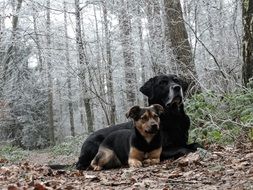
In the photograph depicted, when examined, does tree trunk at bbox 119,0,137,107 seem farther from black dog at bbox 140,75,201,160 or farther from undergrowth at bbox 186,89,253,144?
black dog at bbox 140,75,201,160

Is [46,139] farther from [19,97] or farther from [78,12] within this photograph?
[78,12]

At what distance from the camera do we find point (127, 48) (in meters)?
20.8

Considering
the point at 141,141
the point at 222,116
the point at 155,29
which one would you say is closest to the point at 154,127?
the point at 141,141

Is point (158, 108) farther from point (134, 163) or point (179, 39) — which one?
point (179, 39)

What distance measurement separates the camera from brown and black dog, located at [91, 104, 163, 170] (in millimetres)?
7000

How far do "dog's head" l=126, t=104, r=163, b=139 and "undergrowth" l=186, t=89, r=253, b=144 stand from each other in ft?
3.78

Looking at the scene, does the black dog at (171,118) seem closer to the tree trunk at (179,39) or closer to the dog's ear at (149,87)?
the dog's ear at (149,87)

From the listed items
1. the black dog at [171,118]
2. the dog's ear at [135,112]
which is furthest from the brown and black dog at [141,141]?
the black dog at [171,118]

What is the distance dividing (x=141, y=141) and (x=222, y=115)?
2.43 metres

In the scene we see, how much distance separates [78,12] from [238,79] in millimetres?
10327

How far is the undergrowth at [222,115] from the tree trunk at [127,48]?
990 centimetres

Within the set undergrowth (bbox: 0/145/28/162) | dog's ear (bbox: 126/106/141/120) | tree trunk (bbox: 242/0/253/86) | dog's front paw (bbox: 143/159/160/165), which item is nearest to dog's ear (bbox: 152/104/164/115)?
Result: dog's ear (bbox: 126/106/141/120)

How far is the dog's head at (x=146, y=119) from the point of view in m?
6.91

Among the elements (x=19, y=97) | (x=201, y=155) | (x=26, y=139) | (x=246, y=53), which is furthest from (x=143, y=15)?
(x=26, y=139)
